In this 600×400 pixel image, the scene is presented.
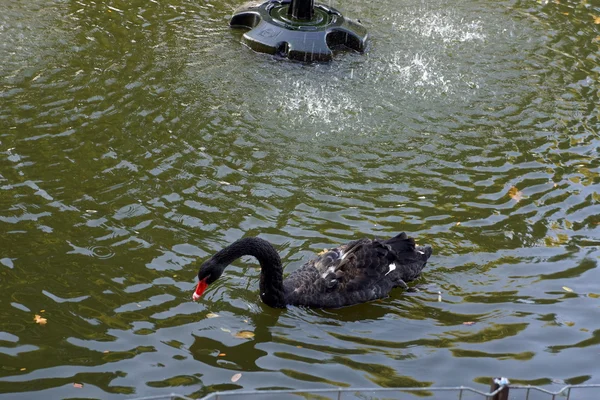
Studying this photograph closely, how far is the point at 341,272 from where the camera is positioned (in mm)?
7613

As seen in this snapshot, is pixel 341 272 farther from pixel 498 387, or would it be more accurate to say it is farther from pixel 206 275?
pixel 498 387

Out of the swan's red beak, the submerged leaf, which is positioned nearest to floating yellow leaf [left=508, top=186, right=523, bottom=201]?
the swan's red beak

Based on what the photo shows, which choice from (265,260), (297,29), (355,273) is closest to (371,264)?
(355,273)

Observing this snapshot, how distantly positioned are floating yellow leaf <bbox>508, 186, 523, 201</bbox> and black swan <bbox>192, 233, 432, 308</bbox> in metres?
1.81

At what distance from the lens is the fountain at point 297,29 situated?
12344 millimetres

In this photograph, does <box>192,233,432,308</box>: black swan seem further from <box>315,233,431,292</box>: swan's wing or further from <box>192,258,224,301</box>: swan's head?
<box>192,258,224,301</box>: swan's head

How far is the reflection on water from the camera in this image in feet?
21.8

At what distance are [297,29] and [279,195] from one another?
4605 millimetres

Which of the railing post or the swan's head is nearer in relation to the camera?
the railing post

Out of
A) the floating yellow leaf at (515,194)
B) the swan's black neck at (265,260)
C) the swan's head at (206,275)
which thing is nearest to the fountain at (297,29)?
the floating yellow leaf at (515,194)

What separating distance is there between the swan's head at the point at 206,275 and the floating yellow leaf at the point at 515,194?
392 cm

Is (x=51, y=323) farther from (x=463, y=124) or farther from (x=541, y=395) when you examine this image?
(x=463, y=124)

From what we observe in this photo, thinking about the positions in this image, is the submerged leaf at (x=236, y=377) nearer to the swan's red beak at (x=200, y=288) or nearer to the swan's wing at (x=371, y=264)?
the swan's red beak at (x=200, y=288)

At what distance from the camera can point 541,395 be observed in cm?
643
